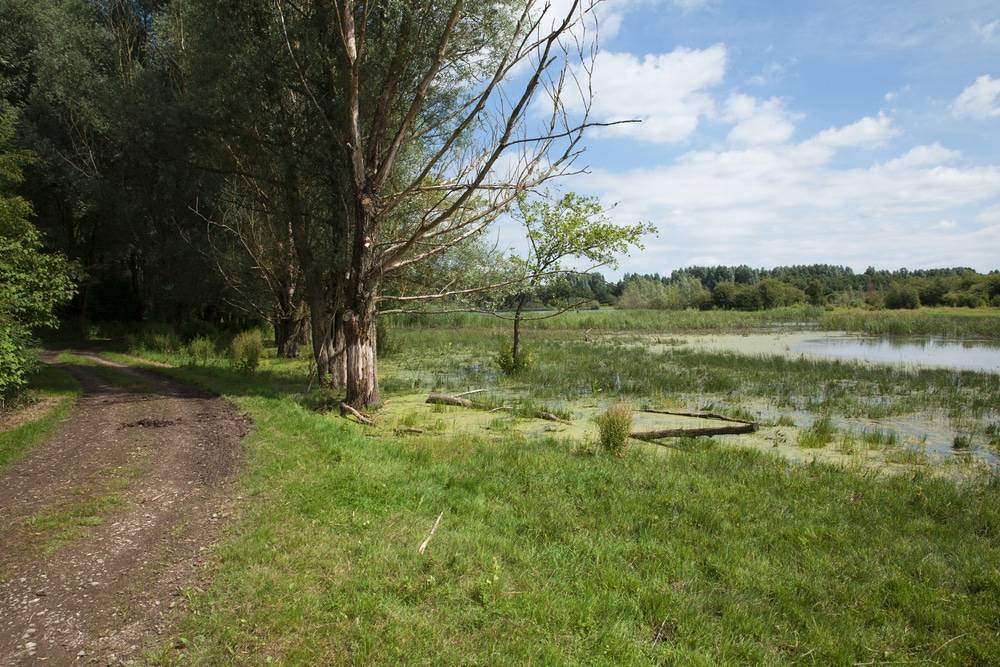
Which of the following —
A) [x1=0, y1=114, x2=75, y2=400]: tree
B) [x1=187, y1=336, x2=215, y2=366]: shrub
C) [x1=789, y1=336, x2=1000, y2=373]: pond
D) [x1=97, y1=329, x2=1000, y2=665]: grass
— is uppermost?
[x1=0, y1=114, x2=75, y2=400]: tree

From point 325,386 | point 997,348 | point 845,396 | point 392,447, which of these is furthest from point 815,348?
point 392,447

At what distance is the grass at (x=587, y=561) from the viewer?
370 cm

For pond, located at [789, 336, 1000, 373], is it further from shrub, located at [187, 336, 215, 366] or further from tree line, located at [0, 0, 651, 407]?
shrub, located at [187, 336, 215, 366]

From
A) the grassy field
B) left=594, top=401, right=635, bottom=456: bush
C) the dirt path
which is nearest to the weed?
the grassy field

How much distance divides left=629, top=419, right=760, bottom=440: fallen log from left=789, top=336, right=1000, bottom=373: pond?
13829 millimetres

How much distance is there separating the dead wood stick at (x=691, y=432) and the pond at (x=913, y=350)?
13.9 m

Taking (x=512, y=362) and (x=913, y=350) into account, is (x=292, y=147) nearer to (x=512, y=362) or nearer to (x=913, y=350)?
(x=512, y=362)

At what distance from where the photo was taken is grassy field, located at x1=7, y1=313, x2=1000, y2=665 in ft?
12.2

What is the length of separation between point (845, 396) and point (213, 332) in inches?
1018

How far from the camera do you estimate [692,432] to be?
944 centimetres

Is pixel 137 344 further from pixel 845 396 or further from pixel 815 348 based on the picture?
pixel 815 348

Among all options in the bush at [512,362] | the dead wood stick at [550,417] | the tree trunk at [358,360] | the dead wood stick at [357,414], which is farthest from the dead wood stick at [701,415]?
the bush at [512,362]

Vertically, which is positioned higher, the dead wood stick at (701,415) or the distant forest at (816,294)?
the distant forest at (816,294)

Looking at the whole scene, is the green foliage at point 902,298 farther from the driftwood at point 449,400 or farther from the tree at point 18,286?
the tree at point 18,286
